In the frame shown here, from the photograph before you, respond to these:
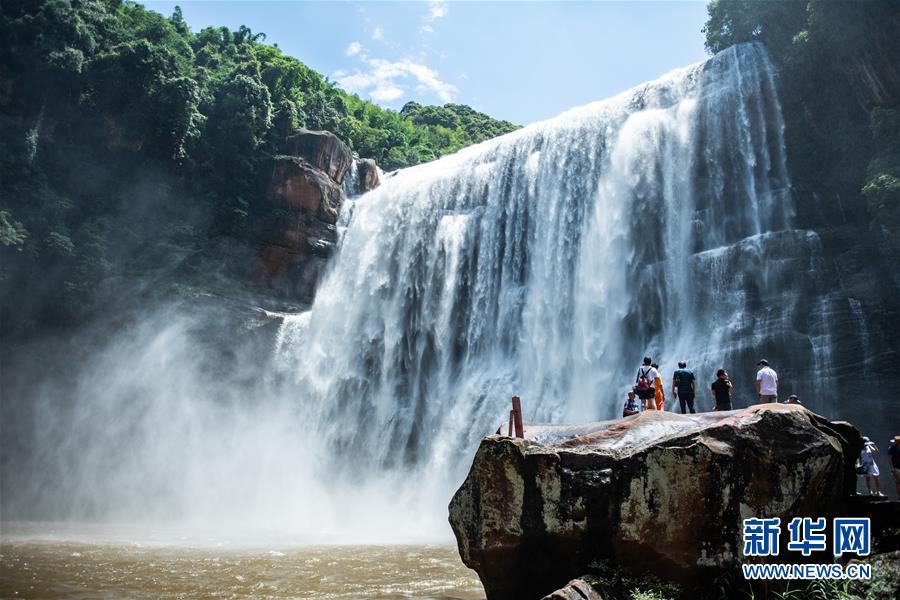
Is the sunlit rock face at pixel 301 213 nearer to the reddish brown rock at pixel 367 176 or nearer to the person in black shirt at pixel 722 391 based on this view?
the reddish brown rock at pixel 367 176

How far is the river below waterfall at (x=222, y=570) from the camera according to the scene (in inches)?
401

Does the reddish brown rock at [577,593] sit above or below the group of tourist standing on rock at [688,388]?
below

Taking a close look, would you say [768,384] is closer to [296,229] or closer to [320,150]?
[296,229]

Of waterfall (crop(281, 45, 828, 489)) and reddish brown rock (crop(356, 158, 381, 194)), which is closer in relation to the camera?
waterfall (crop(281, 45, 828, 489))

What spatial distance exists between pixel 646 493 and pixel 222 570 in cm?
823

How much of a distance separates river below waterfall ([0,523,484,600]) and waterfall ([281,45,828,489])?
776cm

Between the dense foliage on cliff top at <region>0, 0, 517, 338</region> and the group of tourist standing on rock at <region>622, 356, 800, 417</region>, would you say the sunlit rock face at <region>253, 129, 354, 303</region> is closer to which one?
the dense foliage on cliff top at <region>0, 0, 517, 338</region>

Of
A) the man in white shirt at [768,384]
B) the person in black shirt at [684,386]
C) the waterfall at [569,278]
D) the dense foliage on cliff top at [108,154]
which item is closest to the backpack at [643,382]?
the person in black shirt at [684,386]

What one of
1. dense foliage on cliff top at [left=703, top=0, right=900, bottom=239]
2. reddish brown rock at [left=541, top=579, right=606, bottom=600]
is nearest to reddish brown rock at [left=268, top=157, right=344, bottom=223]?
dense foliage on cliff top at [left=703, top=0, right=900, bottom=239]

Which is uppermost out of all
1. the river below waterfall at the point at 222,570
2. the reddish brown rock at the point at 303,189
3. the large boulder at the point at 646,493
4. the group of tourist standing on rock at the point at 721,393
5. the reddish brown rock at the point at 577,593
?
the reddish brown rock at the point at 303,189

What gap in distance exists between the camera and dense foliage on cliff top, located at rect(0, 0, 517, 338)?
2648 cm

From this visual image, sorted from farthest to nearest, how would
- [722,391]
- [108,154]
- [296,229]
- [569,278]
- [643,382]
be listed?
1. [296,229]
2. [108,154]
3. [569,278]
4. [643,382]
5. [722,391]

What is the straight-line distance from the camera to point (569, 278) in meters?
23.6

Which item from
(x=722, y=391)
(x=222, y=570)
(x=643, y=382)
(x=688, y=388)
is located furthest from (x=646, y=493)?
(x=222, y=570)
